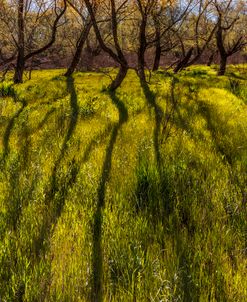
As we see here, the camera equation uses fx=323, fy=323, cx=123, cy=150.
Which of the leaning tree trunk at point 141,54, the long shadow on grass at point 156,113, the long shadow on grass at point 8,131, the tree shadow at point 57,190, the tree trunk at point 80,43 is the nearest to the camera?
the tree shadow at point 57,190

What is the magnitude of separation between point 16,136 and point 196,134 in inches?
134

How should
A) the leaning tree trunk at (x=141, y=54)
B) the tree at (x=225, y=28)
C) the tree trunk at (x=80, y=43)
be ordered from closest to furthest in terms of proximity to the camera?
the leaning tree trunk at (x=141, y=54) → the tree trunk at (x=80, y=43) → the tree at (x=225, y=28)

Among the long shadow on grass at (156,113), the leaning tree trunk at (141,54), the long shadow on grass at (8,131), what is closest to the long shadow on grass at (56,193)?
the long shadow on grass at (8,131)

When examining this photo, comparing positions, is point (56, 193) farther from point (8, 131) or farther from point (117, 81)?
point (117, 81)

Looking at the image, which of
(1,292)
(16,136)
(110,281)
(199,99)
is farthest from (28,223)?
(199,99)

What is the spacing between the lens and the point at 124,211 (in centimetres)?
323

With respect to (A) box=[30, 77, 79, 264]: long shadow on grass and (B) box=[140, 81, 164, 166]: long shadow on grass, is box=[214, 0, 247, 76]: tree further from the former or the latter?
(A) box=[30, 77, 79, 264]: long shadow on grass

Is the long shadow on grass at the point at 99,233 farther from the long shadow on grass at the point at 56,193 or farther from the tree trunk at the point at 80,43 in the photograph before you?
the tree trunk at the point at 80,43

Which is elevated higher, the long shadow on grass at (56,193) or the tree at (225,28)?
the tree at (225,28)

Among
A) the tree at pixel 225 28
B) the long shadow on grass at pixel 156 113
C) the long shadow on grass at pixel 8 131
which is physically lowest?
the long shadow on grass at pixel 8 131

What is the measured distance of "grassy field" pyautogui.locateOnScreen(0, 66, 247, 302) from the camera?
227cm

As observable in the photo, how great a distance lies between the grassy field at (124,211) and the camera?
2.27 meters

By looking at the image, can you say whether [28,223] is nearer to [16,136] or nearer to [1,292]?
[1,292]

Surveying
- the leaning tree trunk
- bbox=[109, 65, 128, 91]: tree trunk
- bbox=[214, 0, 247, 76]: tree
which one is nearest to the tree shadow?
bbox=[109, 65, 128, 91]: tree trunk
